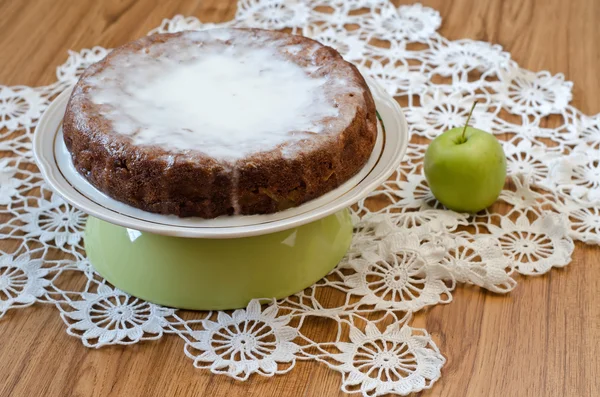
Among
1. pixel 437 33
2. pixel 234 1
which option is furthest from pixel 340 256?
pixel 234 1

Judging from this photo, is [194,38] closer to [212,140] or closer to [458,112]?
[212,140]

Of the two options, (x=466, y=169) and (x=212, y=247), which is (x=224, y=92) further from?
(x=466, y=169)

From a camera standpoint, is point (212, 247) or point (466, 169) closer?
point (212, 247)

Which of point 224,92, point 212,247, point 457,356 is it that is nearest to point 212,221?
point 212,247

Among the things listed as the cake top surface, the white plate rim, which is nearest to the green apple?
the white plate rim

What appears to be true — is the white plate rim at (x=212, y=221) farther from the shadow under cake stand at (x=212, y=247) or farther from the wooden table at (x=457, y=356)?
the wooden table at (x=457, y=356)
